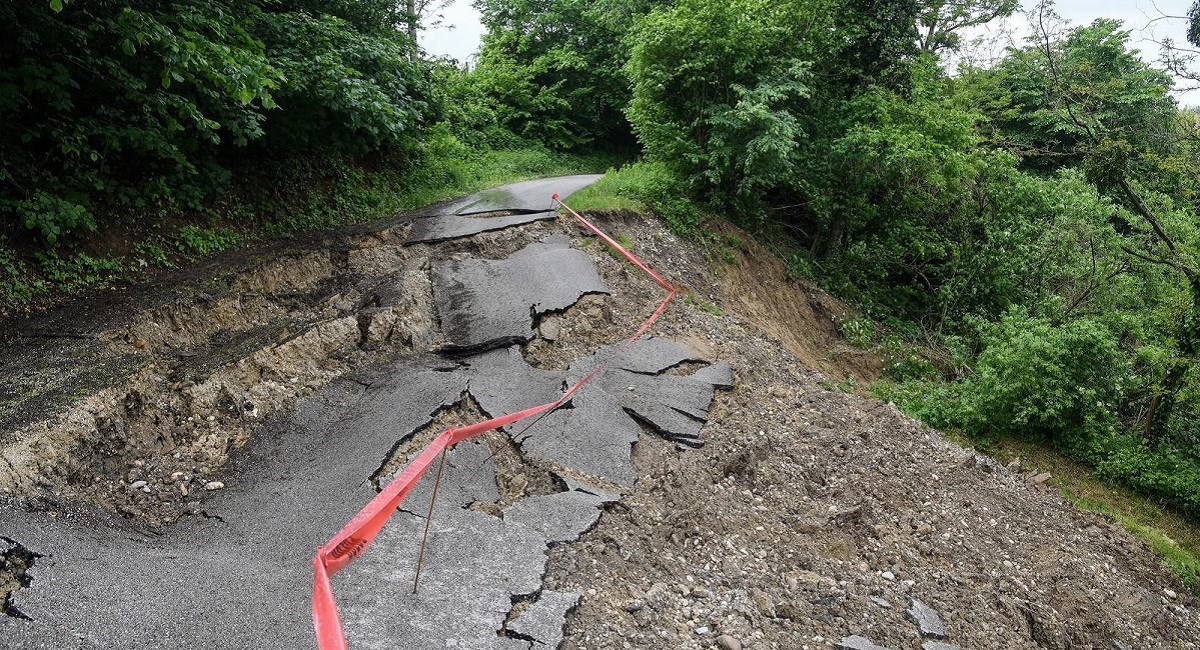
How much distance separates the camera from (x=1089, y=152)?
8797mm

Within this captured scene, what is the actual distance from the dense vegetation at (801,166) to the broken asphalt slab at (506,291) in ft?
7.16

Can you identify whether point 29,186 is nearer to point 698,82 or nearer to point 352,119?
point 352,119

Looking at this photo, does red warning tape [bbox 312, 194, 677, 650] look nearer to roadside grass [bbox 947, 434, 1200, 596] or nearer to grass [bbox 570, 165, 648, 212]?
grass [bbox 570, 165, 648, 212]

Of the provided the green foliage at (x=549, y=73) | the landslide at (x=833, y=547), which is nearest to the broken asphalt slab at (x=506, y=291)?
the landslide at (x=833, y=547)

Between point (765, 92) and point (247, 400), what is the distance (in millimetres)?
7800

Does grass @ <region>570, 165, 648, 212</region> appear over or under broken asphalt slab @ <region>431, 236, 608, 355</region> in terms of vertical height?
over

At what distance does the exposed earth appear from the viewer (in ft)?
11.9

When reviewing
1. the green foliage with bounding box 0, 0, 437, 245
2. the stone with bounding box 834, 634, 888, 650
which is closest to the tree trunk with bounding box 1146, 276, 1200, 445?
the stone with bounding box 834, 634, 888, 650

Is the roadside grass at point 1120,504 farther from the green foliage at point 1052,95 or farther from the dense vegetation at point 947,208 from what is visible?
the green foliage at point 1052,95

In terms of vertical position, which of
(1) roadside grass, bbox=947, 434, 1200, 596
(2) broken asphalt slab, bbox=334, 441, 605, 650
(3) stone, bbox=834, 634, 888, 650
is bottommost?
(1) roadside grass, bbox=947, 434, 1200, 596

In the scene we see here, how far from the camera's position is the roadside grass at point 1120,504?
21.9ft

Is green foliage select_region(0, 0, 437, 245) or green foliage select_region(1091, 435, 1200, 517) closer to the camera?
green foliage select_region(0, 0, 437, 245)

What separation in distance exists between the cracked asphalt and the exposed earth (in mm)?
18

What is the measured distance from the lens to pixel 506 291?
25.0 ft
